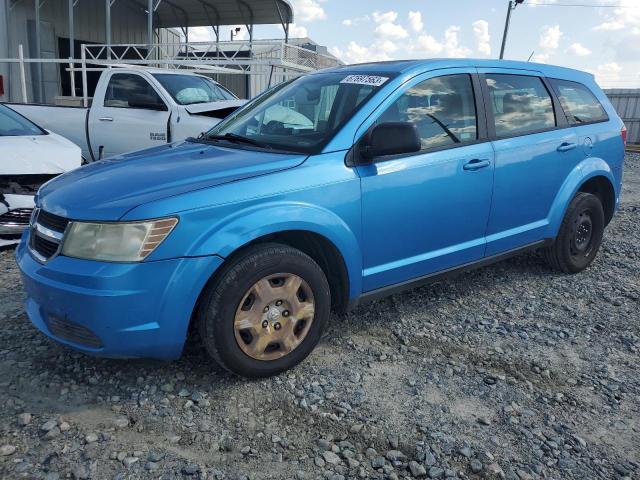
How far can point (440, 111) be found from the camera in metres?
3.55

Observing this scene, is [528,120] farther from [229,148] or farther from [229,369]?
[229,369]

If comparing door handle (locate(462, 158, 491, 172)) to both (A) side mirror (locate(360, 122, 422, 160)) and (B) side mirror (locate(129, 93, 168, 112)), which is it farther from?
(B) side mirror (locate(129, 93, 168, 112))

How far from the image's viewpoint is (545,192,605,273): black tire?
178 inches

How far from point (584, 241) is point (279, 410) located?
3438 mm

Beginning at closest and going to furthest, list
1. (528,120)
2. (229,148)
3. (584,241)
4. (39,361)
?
(39,361)
(229,148)
(528,120)
(584,241)

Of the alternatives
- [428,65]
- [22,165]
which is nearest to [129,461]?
[428,65]

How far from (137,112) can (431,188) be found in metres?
5.62

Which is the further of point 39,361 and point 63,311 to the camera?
point 39,361

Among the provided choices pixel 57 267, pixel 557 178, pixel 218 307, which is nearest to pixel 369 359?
pixel 218 307

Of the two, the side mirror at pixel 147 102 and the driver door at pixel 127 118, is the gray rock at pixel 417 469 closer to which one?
the driver door at pixel 127 118

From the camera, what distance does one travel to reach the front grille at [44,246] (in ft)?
8.87

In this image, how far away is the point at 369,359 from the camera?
3207mm

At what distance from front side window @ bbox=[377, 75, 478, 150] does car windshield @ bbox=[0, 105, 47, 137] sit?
4470mm

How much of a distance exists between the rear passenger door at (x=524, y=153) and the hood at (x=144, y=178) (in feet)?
5.40
